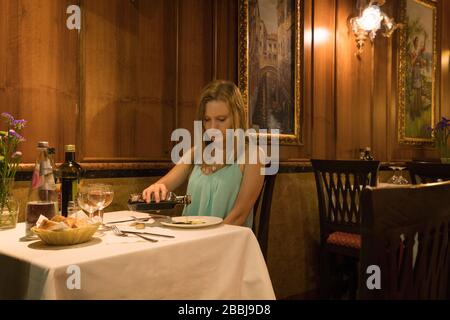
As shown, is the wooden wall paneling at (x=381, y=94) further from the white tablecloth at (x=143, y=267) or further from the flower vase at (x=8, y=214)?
the flower vase at (x=8, y=214)

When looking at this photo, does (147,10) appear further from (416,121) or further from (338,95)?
(416,121)

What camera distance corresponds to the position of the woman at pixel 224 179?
2.07 meters

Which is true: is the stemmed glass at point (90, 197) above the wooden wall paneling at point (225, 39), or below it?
below

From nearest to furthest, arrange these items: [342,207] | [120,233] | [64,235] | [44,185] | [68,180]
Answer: [64,235]
[120,233]
[44,185]
[68,180]
[342,207]

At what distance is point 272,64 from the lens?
3.14m

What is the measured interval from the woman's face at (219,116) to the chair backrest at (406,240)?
54.4 inches

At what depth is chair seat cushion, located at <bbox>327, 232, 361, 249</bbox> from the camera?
9.21ft

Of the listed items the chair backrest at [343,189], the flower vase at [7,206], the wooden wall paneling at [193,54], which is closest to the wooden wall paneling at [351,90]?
the chair backrest at [343,189]

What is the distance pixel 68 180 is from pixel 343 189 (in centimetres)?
196

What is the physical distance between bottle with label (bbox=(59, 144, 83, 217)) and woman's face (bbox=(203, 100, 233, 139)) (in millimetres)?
741

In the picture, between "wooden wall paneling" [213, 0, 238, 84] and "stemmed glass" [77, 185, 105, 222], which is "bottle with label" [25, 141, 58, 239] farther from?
"wooden wall paneling" [213, 0, 238, 84]

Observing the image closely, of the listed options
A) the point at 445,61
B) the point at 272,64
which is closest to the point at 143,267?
the point at 272,64

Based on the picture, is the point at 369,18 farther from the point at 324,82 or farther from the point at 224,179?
→ the point at 224,179
